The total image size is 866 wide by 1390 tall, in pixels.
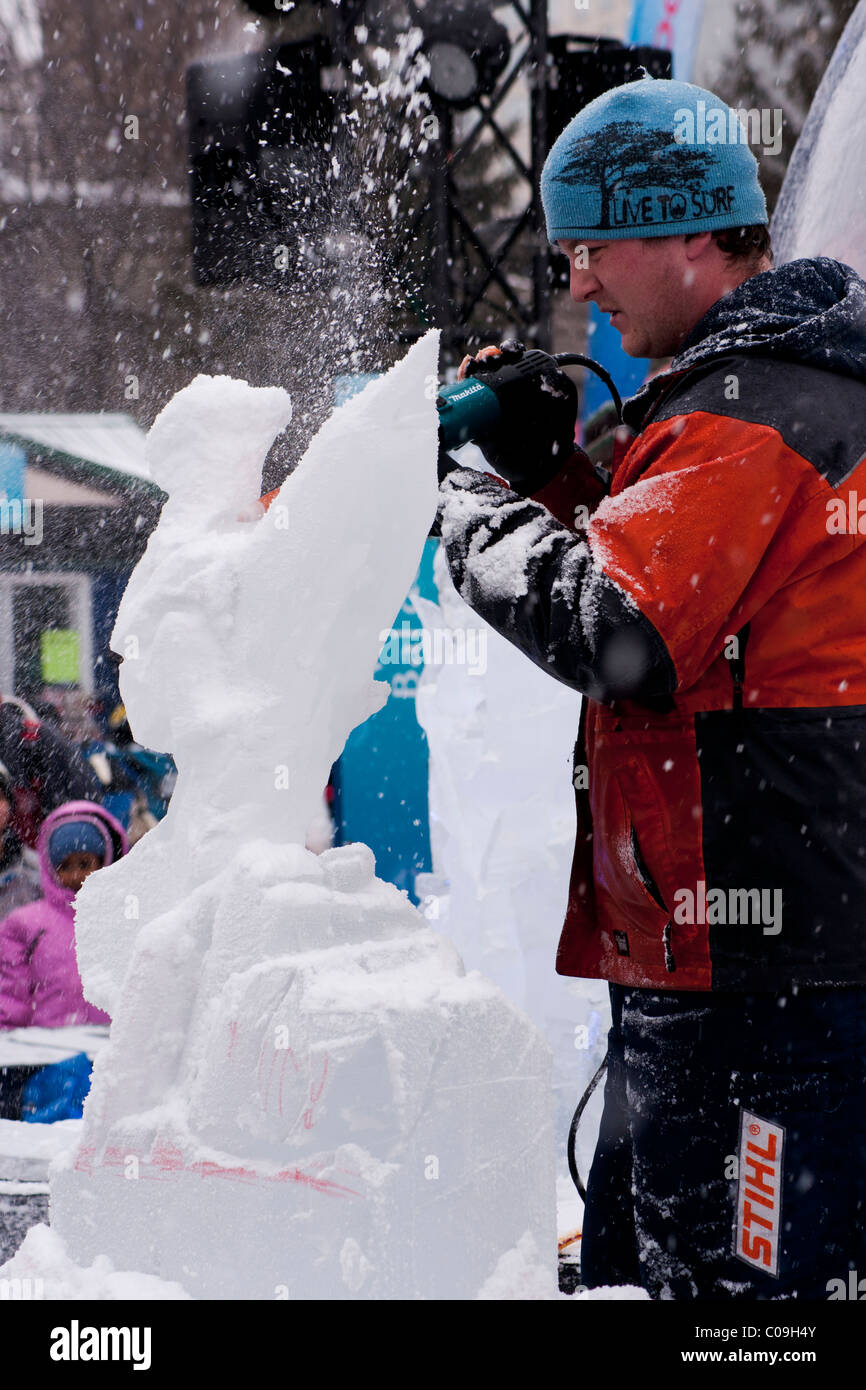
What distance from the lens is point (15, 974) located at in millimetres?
3525

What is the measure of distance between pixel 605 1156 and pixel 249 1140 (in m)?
0.52

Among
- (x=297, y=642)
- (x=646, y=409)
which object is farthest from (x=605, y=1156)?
(x=646, y=409)

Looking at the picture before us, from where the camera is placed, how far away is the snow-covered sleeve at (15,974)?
3504 mm

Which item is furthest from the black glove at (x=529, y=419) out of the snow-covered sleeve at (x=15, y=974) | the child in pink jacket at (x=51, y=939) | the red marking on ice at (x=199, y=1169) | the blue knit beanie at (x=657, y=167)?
the snow-covered sleeve at (x=15, y=974)

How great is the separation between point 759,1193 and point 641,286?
3.65ft

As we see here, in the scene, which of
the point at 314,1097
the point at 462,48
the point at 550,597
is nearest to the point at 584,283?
the point at 550,597

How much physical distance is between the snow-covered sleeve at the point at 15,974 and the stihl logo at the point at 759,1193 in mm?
2713

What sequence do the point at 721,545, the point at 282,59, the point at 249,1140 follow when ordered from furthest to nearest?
1. the point at 282,59
2. the point at 249,1140
3. the point at 721,545

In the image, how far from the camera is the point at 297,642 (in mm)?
1664

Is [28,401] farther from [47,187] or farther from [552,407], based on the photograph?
[552,407]

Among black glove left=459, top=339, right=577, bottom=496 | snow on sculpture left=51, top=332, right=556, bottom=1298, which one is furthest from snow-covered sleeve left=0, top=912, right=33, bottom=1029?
black glove left=459, top=339, right=577, bottom=496

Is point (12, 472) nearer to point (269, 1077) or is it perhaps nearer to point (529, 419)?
point (529, 419)

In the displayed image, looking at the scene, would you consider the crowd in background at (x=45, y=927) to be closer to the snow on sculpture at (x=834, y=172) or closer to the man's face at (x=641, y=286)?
the man's face at (x=641, y=286)

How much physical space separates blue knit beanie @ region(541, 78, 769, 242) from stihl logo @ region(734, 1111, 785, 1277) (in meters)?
1.08
